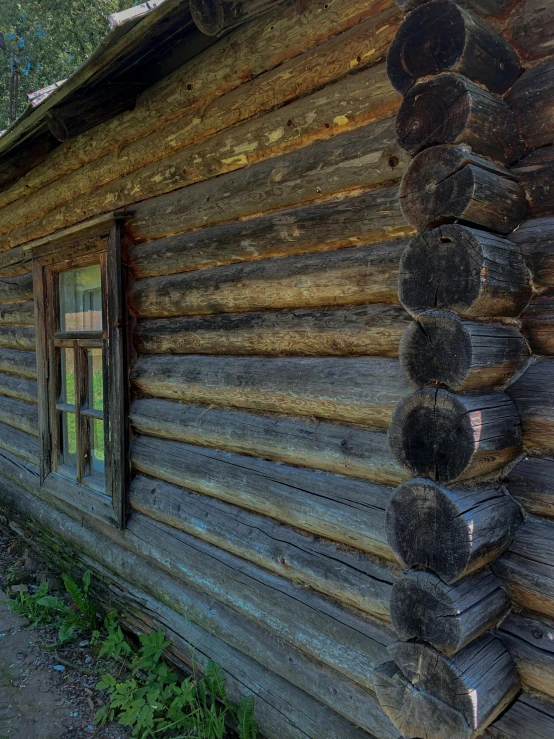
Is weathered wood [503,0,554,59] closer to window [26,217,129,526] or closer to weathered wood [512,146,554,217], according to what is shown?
weathered wood [512,146,554,217]

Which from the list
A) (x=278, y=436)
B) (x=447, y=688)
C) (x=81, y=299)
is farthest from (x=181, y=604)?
(x=81, y=299)

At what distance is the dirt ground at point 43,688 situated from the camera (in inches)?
110

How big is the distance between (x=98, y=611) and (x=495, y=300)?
361 centimetres

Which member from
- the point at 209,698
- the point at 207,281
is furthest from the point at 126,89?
the point at 209,698

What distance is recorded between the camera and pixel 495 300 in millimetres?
1370

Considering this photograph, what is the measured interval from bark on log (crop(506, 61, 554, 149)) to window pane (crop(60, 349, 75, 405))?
11.9 ft

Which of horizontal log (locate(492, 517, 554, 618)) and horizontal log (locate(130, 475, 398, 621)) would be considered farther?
horizontal log (locate(130, 475, 398, 621))

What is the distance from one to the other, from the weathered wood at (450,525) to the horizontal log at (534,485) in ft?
0.12

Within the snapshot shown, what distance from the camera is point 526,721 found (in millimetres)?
1495

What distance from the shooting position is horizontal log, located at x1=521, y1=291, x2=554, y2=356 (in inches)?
58.6

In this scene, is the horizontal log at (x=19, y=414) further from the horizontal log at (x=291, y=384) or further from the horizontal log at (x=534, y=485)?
the horizontal log at (x=534, y=485)

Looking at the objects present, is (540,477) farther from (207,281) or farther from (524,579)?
(207,281)

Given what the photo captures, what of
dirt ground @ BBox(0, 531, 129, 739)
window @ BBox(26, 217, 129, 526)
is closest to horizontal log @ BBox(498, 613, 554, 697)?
dirt ground @ BBox(0, 531, 129, 739)

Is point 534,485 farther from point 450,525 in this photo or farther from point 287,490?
point 287,490
